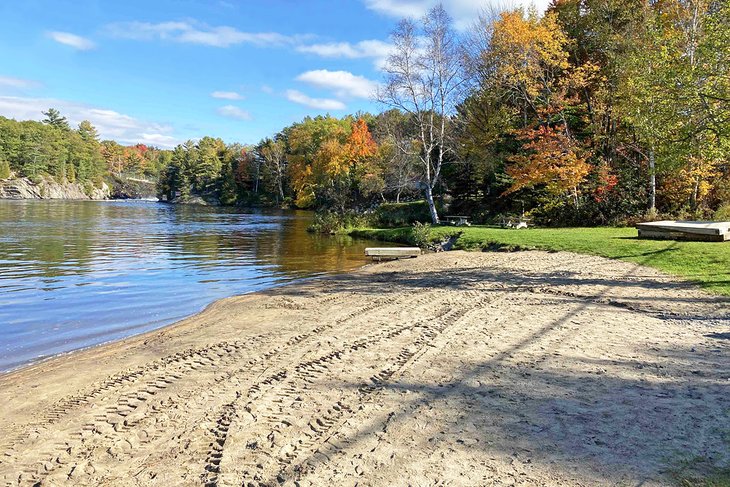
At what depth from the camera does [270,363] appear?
19.9ft

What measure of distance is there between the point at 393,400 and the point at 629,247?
13519 millimetres

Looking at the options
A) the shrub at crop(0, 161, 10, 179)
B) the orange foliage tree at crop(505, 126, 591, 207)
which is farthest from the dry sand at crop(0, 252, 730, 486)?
the shrub at crop(0, 161, 10, 179)

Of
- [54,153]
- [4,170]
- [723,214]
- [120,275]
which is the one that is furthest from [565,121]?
[54,153]

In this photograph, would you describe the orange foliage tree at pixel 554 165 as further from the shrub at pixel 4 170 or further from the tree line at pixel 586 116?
the shrub at pixel 4 170

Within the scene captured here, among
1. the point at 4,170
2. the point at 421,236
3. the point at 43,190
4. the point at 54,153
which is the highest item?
the point at 54,153

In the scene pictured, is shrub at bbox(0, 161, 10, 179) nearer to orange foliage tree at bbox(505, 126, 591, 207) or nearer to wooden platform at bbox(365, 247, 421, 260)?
wooden platform at bbox(365, 247, 421, 260)

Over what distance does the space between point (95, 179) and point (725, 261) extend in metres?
133

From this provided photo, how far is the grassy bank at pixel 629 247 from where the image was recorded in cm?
1111

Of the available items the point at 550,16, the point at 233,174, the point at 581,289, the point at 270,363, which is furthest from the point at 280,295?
the point at 233,174

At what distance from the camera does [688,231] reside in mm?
15391

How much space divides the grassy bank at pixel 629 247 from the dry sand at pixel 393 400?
9.21 feet

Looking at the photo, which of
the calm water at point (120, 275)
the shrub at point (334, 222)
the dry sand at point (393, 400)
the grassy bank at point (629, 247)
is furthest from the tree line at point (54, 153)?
the dry sand at point (393, 400)

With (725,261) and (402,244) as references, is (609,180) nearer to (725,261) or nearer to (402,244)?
(402,244)

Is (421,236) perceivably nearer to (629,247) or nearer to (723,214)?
(629,247)
